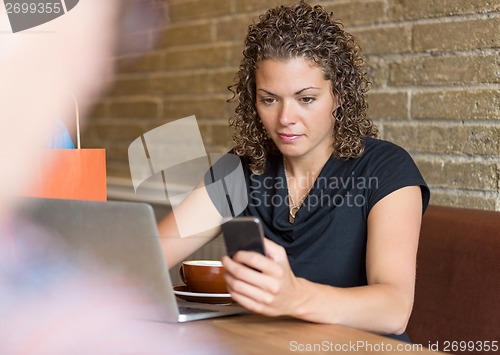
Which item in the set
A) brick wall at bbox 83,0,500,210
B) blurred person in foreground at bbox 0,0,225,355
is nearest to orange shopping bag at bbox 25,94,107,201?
blurred person in foreground at bbox 0,0,225,355

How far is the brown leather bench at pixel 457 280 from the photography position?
1.34 m

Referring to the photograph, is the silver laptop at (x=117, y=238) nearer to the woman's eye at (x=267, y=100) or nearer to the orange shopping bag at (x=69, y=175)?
the orange shopping bag at (x=69, y=175)

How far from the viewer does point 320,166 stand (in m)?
1.48

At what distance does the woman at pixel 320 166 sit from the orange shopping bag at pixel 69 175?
32 cm

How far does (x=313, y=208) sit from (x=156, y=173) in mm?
1357

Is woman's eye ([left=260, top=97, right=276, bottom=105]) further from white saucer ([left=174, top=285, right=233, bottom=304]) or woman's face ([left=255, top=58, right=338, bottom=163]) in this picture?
white saucer ([left=174, top=285, right=233, bottom=304])

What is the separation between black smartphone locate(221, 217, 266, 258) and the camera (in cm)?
78

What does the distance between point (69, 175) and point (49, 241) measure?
201mm

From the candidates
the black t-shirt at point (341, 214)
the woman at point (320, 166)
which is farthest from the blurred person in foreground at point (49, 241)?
the black t-shirt at point (341, 214)

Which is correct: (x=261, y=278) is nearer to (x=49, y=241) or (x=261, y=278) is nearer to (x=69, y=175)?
(x=49, y=241)

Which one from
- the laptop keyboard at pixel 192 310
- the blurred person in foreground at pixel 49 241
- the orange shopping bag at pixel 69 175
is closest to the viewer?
the blurred person in foreground at pixel 49 241

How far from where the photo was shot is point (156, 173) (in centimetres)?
270

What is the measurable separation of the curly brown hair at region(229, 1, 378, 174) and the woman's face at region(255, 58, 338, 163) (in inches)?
0.8

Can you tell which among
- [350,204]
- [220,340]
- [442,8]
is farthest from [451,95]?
[220,340]
